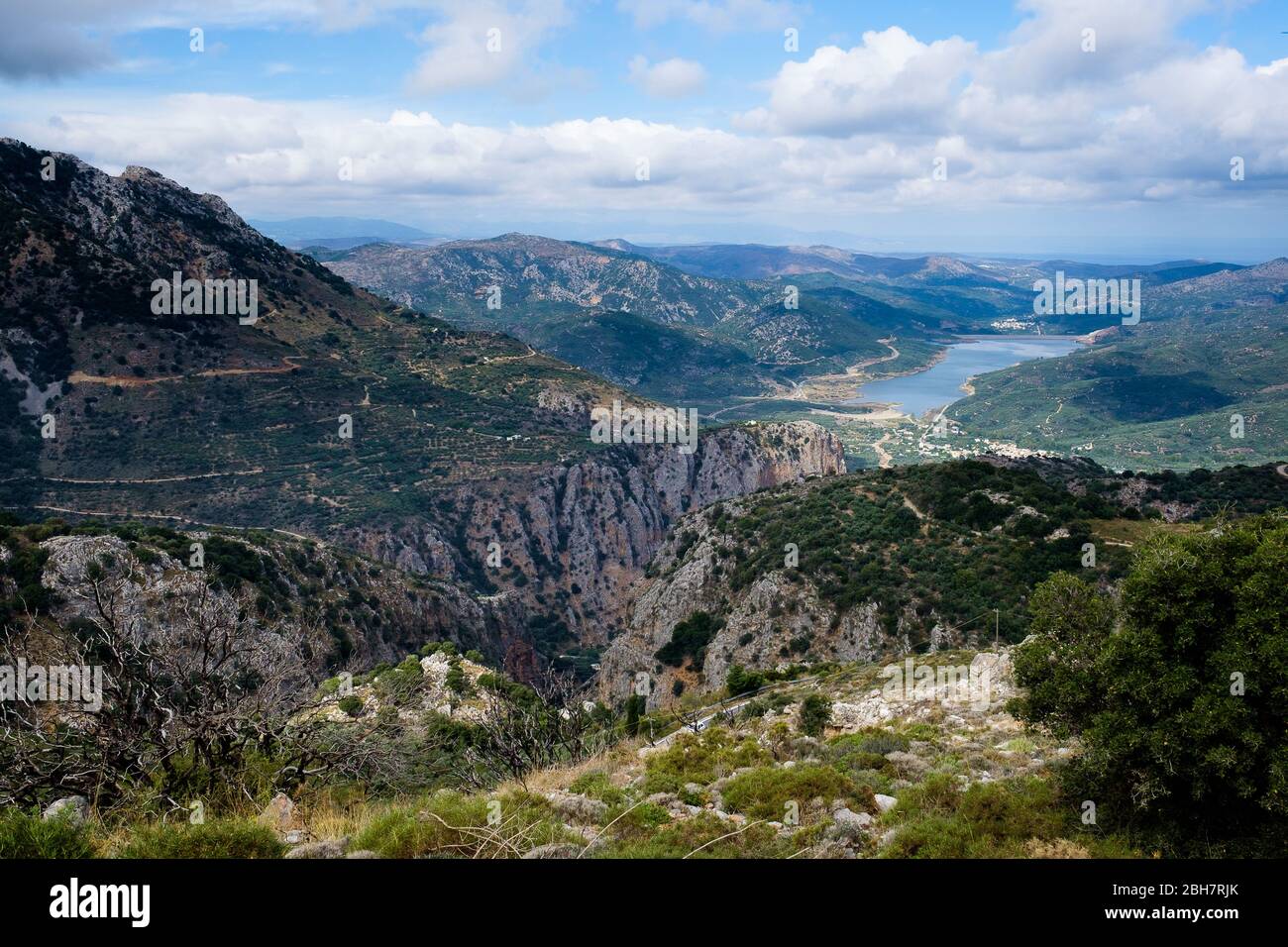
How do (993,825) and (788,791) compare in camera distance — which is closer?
(993,825)

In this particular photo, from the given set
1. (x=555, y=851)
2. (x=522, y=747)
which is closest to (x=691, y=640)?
(x=522, y=747)

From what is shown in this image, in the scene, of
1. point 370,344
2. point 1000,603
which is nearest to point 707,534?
point 1000,603

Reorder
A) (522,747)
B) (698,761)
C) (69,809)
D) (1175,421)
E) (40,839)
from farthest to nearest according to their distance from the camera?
1. (1175,421)
2. (522,747)
3. (698,761)
4. (69,809)
5. (40,839)

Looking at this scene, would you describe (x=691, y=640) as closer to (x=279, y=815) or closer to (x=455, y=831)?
(x=279, y=815)

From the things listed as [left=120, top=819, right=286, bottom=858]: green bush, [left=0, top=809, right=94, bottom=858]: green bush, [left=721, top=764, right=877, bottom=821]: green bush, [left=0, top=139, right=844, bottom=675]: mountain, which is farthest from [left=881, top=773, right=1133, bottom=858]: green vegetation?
[left=0, top=139, right=844, bottom=675]: mountain

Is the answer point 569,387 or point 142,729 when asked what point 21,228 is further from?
point 142,729

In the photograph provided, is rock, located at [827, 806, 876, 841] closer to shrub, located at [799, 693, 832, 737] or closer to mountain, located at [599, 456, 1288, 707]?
shrub, located at [799, 693, 832, 737]

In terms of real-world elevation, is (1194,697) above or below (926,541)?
above
